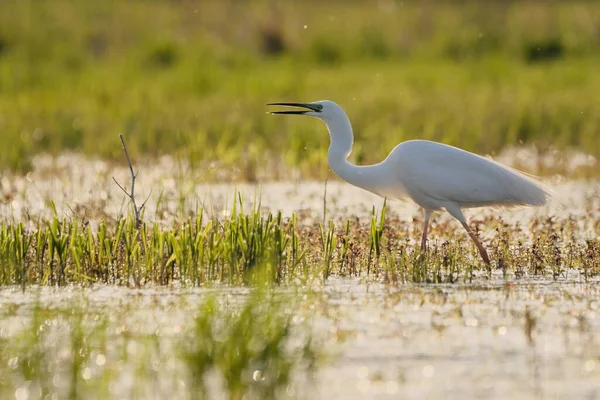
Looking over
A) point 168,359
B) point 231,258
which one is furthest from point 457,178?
point 168,359

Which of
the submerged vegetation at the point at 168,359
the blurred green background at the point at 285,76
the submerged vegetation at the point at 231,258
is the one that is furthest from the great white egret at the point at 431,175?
the blurred green background at the point at 285,76

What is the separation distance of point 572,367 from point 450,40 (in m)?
19.1

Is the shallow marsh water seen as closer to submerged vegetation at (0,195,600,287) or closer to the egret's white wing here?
submerged vegetation at (0,195,600,287)

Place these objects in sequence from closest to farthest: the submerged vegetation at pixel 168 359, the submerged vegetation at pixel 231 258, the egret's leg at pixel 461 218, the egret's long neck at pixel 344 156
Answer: the submerged vegetation at pixel 168 359 < the submerged vegetation at pixel 231 258 < the egret's leg at pixel 461 218 < the egret's long neck at pixel 344 156

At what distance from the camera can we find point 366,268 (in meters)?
7.88

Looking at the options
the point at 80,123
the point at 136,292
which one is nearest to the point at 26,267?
the point at 136,292

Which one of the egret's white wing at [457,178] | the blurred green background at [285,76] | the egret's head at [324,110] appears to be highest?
the blurred green background at [285,76]

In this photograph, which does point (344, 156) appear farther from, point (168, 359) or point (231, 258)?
point (168, 359)

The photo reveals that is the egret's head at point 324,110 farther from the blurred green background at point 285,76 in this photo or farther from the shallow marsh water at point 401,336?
the blurred green background at point 285,76

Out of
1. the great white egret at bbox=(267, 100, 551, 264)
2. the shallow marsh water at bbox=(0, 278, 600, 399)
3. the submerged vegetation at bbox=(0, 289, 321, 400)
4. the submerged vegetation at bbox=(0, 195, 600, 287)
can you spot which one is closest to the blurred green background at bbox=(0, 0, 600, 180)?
the great white egret at bbox=(267, 100, 551, 264)

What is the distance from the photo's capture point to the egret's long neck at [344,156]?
840cm

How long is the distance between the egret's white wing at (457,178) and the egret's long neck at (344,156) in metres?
0.24

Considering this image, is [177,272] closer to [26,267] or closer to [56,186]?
[26,267]

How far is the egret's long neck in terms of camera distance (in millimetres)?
8398
